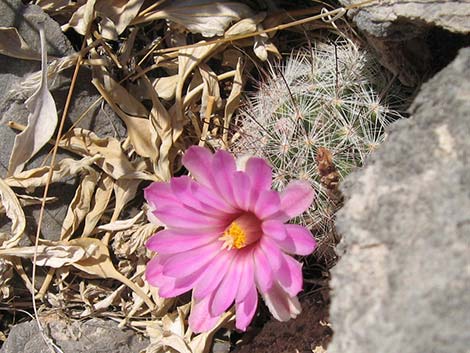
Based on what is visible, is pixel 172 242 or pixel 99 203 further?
pixel 99 203

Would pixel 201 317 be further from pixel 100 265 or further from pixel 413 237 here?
pixel 413 237

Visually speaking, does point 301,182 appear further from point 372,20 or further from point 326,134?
point 372,20

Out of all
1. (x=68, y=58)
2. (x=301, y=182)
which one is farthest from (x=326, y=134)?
(x=68, y=58)

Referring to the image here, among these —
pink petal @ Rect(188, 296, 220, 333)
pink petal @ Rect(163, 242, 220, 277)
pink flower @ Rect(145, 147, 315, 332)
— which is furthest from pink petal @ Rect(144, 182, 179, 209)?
pink petal @ Rect(188, 296, 220, 333)

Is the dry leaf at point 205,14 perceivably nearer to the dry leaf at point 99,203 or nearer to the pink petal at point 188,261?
the dry leaf at point 99,203

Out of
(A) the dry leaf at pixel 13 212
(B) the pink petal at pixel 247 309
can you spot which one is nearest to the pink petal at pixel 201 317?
(B) the pink petal at pixel 247 309

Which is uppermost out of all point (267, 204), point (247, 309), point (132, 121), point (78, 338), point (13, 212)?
point (267, 204)

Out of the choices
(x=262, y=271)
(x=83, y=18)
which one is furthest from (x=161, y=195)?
(x=83, y=18)
